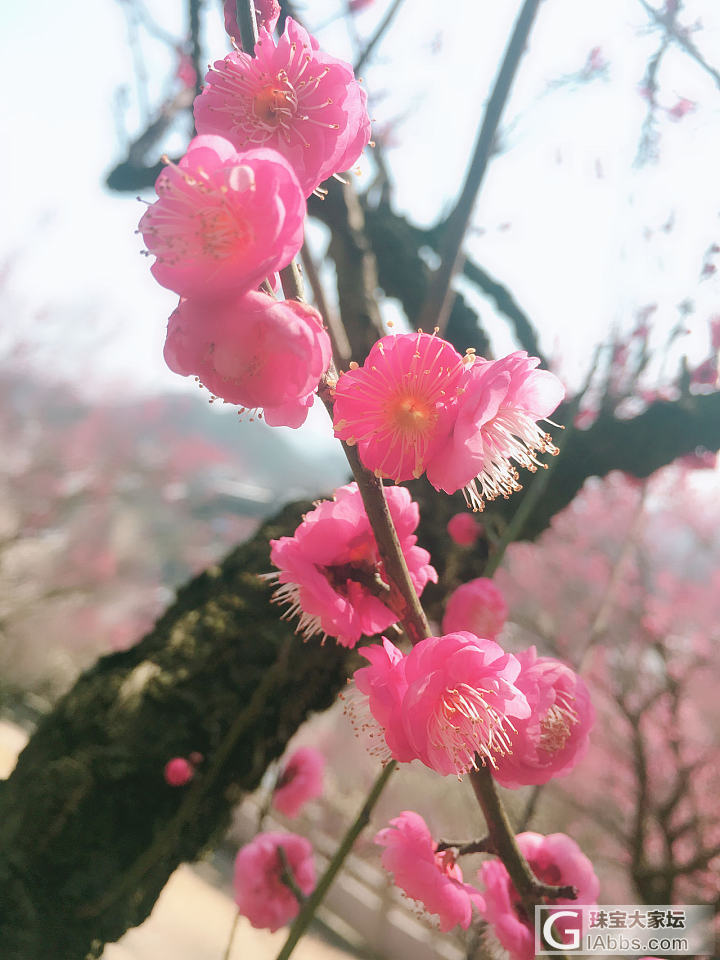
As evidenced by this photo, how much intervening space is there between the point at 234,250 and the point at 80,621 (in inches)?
356

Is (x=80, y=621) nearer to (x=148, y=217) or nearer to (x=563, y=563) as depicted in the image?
(x=563, y=563)

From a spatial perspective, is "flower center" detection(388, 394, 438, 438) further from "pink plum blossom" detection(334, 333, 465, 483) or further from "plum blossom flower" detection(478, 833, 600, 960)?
"plum blossom flower" detection(478, 833, 600, 960)

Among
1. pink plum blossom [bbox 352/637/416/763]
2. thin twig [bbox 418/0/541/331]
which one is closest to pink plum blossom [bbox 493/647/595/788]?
pink plum blossom [bbox 352/637/416/763]

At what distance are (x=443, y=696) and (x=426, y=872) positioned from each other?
267 millimetres

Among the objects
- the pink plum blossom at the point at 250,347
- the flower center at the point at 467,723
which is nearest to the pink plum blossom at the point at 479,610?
the flower center at the point at 467,723

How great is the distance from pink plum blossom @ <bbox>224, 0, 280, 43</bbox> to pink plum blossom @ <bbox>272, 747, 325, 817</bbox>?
149 centimetres

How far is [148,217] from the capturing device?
16.1 inches

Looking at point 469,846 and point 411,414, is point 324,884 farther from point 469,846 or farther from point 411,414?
point 411,414

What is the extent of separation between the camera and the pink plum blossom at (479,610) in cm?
80

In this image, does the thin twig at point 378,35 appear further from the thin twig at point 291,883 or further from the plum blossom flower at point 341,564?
the thin twig at point 291,883

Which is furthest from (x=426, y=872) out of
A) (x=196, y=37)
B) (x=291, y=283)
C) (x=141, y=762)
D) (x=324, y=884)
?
(x=196, y=37)

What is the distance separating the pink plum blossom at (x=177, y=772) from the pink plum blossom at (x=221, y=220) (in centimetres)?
108

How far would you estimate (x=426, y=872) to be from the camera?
64 cm

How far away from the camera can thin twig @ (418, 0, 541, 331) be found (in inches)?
57.4
